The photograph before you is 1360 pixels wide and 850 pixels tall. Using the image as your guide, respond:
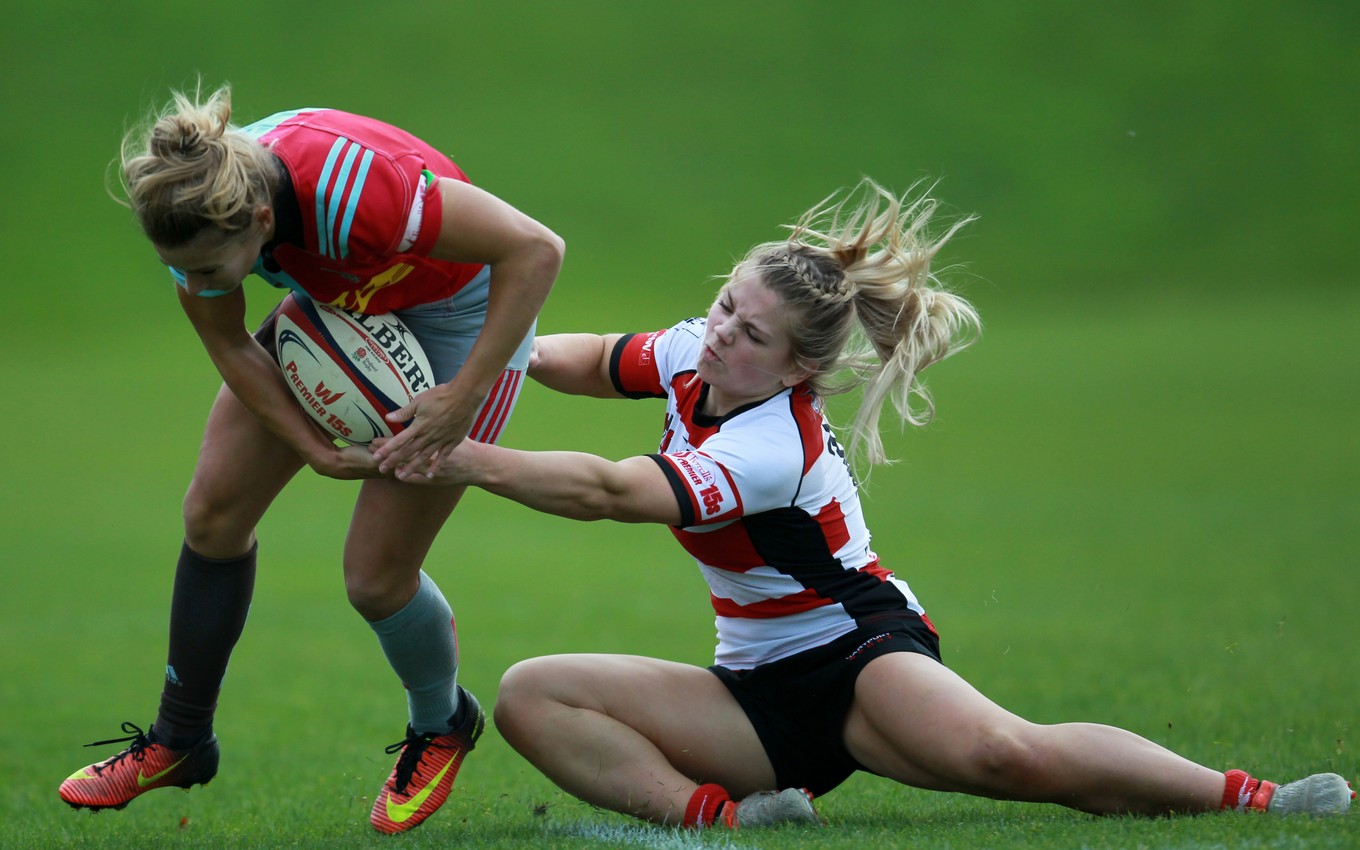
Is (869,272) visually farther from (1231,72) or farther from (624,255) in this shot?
(1231,72)

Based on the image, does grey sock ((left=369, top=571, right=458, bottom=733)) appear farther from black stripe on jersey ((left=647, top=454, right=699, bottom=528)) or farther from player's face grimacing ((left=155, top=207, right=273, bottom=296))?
player's face grimacing ((left=155, top=207, right=273, bottom=296))

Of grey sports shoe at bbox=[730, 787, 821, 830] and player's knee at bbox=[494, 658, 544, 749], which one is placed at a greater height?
player's knee at bbox=[494, 658, 544, 749]

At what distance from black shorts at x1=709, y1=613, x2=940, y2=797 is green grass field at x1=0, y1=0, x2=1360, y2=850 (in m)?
0.25

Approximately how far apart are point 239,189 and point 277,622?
23.0 feet

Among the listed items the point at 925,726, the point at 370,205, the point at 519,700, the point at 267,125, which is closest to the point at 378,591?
the point at 519,700

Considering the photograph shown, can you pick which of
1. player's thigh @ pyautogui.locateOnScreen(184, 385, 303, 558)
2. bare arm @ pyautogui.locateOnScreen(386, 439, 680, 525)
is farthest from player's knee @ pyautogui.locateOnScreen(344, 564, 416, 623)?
bare arm @ pyautogui.locateOnScreen(386, 439, 680, 525)

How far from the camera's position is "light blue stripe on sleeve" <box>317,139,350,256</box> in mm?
3139

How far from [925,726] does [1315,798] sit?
0.92m

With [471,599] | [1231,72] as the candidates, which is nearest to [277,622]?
[471,599]

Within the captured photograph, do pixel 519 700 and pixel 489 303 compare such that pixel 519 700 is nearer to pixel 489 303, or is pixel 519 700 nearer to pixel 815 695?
pixel 815 695

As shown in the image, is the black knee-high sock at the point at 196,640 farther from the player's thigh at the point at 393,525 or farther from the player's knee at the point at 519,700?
the player's knee at the point at 519,700

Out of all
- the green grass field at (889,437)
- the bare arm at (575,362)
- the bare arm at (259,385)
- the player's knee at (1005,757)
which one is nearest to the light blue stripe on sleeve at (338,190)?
the bare arm at (259,385)

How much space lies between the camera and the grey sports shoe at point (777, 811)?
11.6ft

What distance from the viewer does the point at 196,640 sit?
12.6 feet
